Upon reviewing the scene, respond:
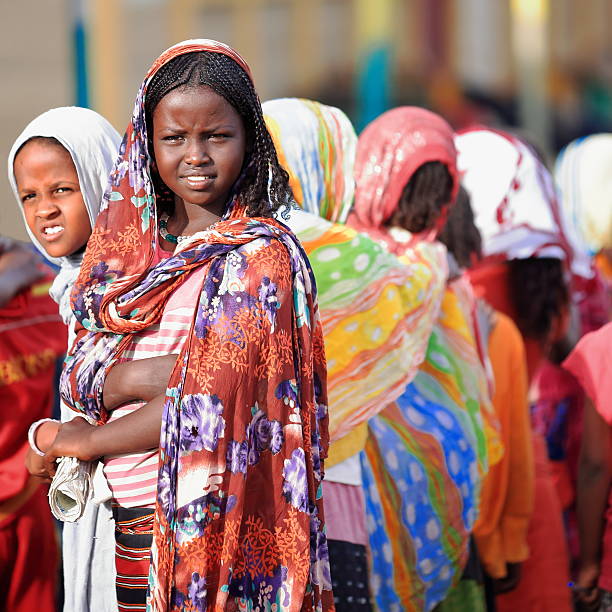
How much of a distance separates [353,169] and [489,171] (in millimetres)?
1573

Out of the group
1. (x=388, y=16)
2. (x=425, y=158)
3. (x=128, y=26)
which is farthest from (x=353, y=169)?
(x=388, y=16)

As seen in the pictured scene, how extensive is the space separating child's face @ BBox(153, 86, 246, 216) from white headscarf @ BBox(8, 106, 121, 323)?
467 mm

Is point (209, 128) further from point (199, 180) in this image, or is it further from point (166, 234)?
point (166, 234)

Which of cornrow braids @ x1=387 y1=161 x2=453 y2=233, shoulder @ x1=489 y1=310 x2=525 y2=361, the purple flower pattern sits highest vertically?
cornrow braids @ x1=387 y1=161 x2=453 y2=233

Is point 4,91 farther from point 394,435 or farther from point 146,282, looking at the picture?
point 146,282

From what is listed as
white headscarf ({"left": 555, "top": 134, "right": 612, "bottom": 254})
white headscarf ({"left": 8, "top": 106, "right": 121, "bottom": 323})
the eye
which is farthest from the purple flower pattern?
white headscarf ({"left": 555, "top": 134, "right": 612, "bottom": 254})

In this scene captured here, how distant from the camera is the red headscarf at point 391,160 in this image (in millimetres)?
3641

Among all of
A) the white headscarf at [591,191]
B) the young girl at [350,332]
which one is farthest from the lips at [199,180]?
the white headscarf at [591,191]

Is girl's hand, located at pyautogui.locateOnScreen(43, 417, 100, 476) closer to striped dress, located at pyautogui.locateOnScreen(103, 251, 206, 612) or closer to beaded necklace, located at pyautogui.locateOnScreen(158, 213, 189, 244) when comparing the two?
striped dress, located at pyautogui.locateOnScreen(103, 251, 206, 612)

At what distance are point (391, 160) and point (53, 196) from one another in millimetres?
1376

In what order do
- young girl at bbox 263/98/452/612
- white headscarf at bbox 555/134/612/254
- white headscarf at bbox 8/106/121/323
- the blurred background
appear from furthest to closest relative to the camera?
the blurred background → white headscarf at bbox 555/134/612/254 → young girl at bbox 263/98/452/612 → white headscarf at bbox 8/106/121/323

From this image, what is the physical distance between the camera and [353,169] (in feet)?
11.3

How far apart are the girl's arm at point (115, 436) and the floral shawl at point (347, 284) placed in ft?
3.00

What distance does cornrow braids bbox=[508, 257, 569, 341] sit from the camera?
180 inches
